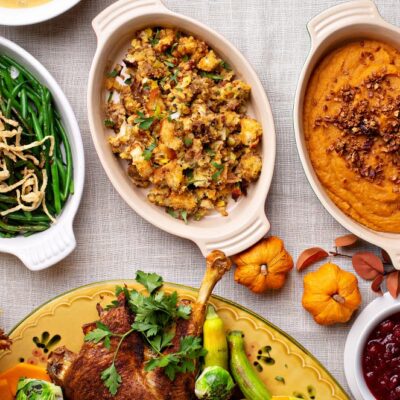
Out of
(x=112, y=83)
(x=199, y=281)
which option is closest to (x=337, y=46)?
(x=112, y=83)

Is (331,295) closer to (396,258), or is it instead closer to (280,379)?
(396,258)

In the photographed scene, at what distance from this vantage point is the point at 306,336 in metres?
3.36

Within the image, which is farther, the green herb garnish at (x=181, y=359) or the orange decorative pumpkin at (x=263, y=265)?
the orange decorative pumpkin at (x=263, y=265)

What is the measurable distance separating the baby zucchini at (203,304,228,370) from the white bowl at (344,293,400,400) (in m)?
0.57

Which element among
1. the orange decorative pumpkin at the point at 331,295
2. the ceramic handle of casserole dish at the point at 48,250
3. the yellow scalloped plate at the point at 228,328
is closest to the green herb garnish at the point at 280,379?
the yellow scalloped plate at the point at 228,328

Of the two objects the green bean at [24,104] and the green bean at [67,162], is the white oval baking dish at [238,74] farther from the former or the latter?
the green bean at [24,104]

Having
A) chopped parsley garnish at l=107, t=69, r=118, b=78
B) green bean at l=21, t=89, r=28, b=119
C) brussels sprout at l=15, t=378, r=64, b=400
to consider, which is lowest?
brussels sprout at l=15, t=378, r=64, b=400

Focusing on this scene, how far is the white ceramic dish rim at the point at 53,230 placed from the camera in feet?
10.5

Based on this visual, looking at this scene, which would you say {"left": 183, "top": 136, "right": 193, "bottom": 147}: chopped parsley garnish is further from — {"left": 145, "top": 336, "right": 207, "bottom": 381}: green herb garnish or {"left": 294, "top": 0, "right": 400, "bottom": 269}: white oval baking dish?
{"left": 145, "top": 336, "right": 207, "bottom": 381}: green herb garnish

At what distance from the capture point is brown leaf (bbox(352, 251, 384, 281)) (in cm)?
327

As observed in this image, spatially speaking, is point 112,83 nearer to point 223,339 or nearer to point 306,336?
point 223,339

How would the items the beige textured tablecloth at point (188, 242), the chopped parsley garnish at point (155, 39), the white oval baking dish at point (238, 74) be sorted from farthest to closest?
the beige textured tablecloth at point (188, 242)
the chopped parsley garnish at point (155, 39)
the white oval baking dish at point (238, 74)

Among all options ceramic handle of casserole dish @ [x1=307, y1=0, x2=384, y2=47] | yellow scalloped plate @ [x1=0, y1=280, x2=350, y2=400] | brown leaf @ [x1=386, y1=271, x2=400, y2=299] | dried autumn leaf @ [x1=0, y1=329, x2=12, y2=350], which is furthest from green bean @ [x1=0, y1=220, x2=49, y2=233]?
brown leaf @ [x1=386, y1=271, x2=400, y2=299]

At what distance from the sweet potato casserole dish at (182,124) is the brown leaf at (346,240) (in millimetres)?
489
